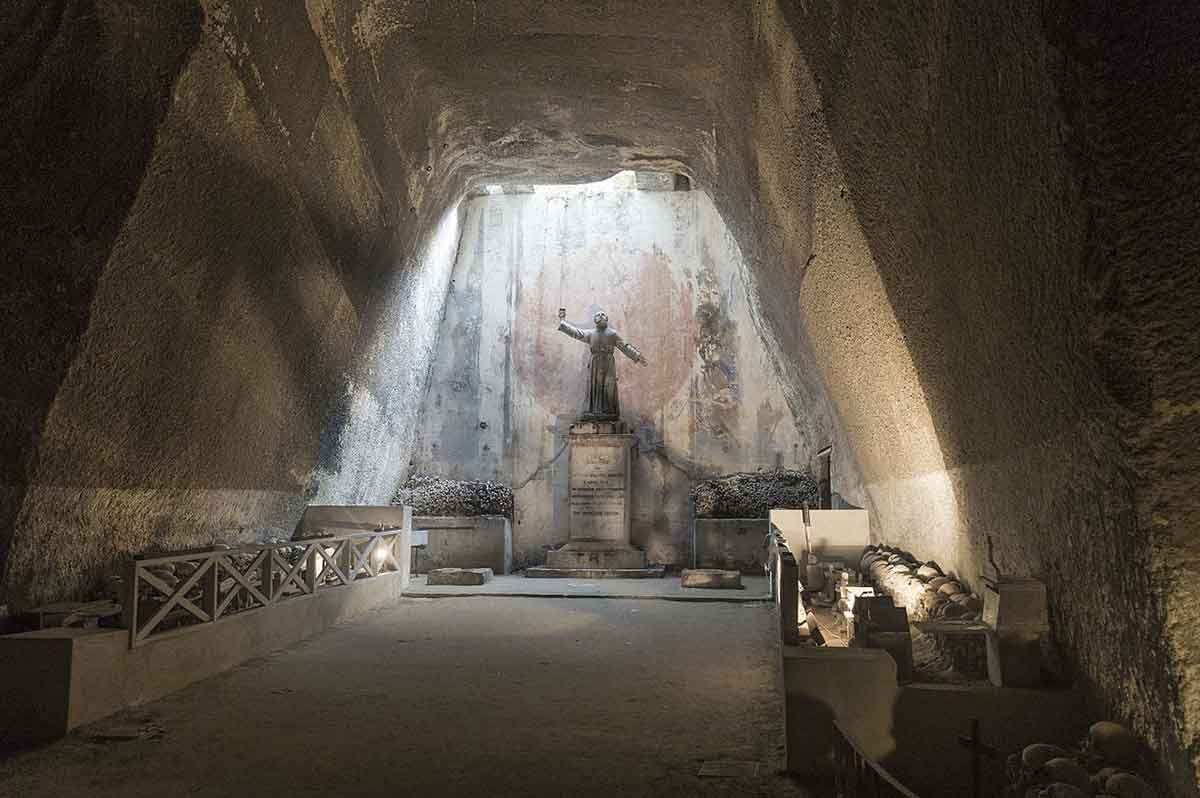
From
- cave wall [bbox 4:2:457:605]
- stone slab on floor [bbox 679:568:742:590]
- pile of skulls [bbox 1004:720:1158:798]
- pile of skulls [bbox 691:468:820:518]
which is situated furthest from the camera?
pile of skulls [bbox 691:468:820:518]

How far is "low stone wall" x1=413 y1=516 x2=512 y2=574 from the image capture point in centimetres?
1410

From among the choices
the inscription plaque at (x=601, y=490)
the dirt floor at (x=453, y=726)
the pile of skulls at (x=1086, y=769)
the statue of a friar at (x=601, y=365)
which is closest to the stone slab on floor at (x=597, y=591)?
the inscription plaque at (x=601, y=490)

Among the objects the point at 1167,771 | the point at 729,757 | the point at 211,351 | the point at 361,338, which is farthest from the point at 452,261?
the point at 1167,771

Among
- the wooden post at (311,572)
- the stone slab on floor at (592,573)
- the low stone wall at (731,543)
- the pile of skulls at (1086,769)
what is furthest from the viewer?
the low stone wall at (731,543)

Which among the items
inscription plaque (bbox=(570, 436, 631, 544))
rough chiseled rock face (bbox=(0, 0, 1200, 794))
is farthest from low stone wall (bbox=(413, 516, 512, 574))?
rough chiseled rock face (bbox=(0, 0, 1200, 794))

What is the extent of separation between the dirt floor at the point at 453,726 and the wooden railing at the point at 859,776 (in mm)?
732

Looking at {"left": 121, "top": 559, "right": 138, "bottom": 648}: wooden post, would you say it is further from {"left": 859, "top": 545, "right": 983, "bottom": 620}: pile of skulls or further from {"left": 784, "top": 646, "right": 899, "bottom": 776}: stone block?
{"left": 859, "top": 545, "right": 983, "bottom": 620}: pile of skulls

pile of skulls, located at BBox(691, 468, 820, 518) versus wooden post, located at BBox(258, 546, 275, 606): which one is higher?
pile of skulls, located at BBox(691, 468, 820, 518)

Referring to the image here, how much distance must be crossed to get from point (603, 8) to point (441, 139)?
11.2ft

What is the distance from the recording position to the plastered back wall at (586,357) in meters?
15.3

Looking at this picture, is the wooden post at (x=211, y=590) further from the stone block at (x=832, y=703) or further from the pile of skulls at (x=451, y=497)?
the pile of skulls at (x=451, y=497)

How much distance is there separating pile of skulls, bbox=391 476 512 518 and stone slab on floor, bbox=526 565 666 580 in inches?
59.2

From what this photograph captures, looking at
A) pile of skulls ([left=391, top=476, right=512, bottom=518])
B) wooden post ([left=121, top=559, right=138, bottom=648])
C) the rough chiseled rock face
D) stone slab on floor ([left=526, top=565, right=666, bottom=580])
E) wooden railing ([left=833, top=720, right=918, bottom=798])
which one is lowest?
stone slab on floor ([left=526, top=565, right=666, bottom=580])

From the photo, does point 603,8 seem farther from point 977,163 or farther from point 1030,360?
point 1030,360
